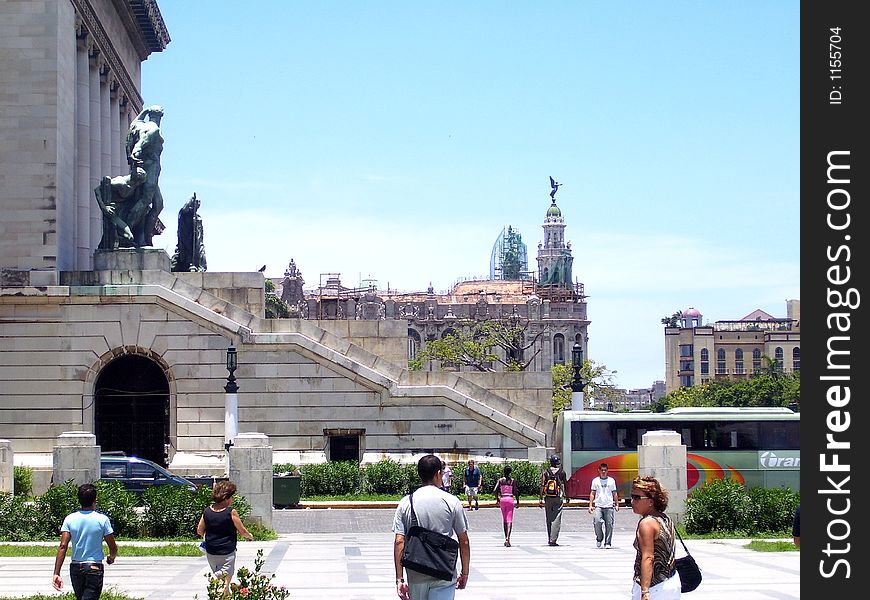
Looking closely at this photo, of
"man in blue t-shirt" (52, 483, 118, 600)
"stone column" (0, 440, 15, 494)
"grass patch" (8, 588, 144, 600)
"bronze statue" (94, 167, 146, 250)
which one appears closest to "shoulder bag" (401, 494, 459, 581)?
"man in blue t-shirt" (52, 483, 118, 600)

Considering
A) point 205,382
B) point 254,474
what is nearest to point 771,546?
point 254,474

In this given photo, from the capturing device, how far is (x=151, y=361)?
44.9m

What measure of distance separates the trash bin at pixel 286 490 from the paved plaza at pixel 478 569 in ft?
20.3

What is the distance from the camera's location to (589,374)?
4065 inches

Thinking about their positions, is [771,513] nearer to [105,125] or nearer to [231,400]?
[231,400]

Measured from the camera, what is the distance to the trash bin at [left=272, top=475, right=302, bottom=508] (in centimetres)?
3856

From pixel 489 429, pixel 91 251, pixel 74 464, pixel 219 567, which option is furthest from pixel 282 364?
pixel 219 567

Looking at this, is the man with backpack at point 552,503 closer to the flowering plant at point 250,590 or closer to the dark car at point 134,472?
the dark car at point 134,472

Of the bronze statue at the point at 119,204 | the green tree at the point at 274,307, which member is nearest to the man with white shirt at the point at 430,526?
the bronze statue at the point at 119,204

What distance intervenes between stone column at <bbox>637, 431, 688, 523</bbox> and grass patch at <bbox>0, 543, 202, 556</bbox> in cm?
965

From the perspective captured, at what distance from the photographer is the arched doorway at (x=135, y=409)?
44812 mm
